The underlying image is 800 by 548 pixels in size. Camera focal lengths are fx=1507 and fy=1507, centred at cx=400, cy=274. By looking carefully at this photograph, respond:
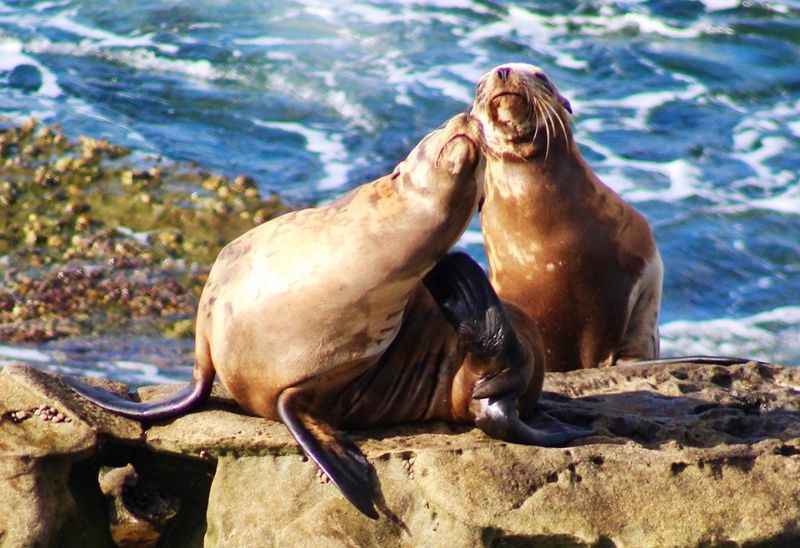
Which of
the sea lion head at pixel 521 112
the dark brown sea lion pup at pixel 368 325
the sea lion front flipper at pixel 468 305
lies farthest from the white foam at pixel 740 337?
the sea lion front flipper at pixel 468 305

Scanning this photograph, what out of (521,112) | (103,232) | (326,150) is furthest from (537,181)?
(326,150)

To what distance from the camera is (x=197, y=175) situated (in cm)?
1134

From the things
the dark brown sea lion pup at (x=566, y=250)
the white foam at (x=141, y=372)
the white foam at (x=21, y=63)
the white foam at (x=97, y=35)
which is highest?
the dark brown sea lion pup at (x=566, y=250)

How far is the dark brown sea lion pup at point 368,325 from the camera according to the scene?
5.00 metres

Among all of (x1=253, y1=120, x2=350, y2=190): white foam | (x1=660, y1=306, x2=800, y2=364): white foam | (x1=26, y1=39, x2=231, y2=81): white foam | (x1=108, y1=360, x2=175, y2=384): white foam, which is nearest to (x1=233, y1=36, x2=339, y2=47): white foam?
(x1=26, y1=39, x2=231, y2=81): white foam

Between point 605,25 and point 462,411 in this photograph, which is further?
point 605,25

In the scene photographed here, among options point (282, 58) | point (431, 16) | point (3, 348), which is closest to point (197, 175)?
point (3, 348)

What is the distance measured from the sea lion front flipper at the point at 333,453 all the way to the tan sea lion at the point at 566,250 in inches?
84.6

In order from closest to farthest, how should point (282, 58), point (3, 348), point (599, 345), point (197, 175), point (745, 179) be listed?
1. point (599, 345)
2. point (3, 348)
3. point (197, 175)
4. point (745, 179)
5. point (282, 58)

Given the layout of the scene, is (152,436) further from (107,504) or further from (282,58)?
(282,58)

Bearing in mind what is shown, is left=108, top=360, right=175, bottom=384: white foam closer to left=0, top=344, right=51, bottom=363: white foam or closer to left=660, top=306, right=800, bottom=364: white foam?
left=0, top=344, right=51, bottom=363: white foam

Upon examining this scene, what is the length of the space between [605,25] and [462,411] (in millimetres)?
11745

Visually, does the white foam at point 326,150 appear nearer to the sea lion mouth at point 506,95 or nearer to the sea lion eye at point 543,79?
the sea lion eye at point 543,79

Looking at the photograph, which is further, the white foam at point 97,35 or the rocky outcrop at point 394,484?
the white foam at point 97,35
